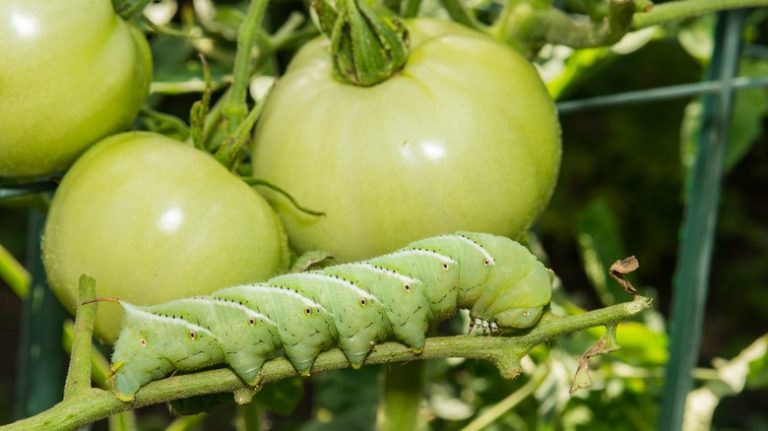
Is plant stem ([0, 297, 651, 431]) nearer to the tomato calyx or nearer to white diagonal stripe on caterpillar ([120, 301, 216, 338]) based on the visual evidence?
white diagonal stripe on caterpillar ([120, 301, 216, 338])

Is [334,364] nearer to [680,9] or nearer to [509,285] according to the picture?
[509,285]

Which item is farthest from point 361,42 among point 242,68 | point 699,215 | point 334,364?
point 699,215

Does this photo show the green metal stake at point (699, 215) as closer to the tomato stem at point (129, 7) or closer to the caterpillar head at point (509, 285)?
the caterpillar head at point (509, 285)

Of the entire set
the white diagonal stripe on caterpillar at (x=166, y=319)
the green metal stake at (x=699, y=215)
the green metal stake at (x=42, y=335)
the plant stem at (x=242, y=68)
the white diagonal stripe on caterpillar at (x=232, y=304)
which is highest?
the plant stem at (x=242, y=68)

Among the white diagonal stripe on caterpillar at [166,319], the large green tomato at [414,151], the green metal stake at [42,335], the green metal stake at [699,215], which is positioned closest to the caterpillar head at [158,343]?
the white diagonal stripe on caterpillar at [166,319]

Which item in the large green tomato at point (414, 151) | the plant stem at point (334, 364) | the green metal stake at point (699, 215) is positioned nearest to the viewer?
the plant stem at point (334, 364)

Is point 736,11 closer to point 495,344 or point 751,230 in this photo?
point 495,344
